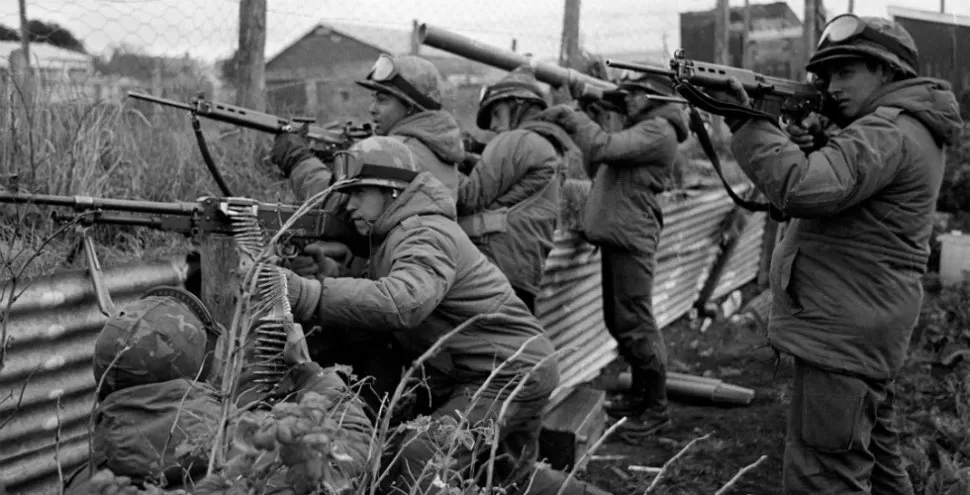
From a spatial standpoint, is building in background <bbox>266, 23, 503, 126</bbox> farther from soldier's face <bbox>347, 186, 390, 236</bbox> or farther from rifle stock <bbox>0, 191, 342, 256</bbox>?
rifle stock <bbox>0, 191, 342, 256</bbox>

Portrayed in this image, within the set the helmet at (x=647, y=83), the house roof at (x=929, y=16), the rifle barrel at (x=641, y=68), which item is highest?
the house roof at (x=929, y=16)

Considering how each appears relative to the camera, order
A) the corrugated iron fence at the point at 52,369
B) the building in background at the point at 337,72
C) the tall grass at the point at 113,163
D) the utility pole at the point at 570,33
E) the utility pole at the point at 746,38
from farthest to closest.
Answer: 1. the utility pole at the point at 746,38
2. the utility pole at the point at 570,33
3. the building in background at the point at 337,72
4. the tall grass at the point at 113,163
5. the corrugated iron fence at the point at 52,369

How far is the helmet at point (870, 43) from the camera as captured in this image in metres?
3.76

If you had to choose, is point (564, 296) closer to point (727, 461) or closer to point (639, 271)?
point (639, 271)

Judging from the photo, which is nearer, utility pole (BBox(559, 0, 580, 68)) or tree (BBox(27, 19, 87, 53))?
tree (BBox(27, 19, 87, 53))

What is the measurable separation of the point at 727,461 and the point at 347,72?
643 cm

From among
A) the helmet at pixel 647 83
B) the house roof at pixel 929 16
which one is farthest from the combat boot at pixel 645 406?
the house roof at pixel 929 16

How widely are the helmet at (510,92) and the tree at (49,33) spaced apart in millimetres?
2400

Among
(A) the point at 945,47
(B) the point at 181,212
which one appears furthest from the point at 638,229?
(A) the point at 945,47

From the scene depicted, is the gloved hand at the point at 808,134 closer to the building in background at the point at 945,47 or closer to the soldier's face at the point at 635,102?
the soldier's face at the point at 635,102

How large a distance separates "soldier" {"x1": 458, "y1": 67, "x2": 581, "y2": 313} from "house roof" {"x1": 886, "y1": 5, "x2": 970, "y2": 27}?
10207 millimetres

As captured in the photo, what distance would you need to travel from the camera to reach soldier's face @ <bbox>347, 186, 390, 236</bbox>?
377cm

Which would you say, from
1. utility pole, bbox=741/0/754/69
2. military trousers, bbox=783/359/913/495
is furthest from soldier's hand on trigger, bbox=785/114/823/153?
utility pole, bbox=741/0/754/69

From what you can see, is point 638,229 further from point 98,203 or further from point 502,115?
point 98,203
